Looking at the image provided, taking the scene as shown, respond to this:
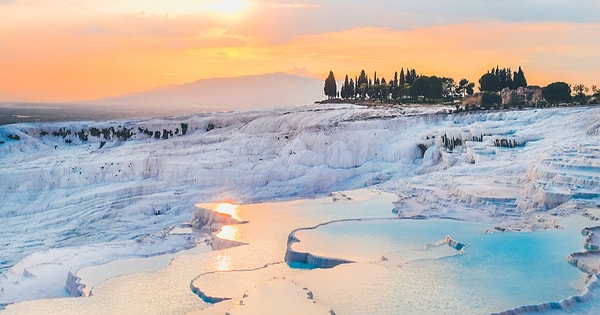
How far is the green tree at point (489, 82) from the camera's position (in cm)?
4747

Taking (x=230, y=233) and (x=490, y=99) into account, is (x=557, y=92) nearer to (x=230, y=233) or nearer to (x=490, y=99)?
(x=490, y=99)

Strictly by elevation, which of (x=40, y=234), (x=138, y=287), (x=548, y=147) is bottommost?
(x=40, y=234)

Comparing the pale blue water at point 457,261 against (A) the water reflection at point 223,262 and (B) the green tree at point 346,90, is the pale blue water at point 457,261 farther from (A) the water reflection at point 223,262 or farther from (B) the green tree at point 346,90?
(B) the green tree at point 346,90

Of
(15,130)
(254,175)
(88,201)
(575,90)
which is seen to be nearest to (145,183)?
(88,201)

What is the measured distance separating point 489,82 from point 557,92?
888 cm

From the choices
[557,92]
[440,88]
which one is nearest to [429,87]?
[440,88]

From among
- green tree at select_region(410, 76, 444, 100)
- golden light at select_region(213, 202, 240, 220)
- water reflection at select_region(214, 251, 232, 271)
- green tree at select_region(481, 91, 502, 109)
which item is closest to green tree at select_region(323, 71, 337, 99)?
green tree at select_region(410, 76, 444, 100)

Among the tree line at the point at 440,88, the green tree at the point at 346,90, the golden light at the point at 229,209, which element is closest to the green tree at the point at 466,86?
the tree line at the point at 440,88

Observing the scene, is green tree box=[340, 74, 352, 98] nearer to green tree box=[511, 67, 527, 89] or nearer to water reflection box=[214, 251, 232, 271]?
green tree box=[511, 67, 527, 89]

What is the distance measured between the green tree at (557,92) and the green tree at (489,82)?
8045mm

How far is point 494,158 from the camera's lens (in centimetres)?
2439

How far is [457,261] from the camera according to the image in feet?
44.7

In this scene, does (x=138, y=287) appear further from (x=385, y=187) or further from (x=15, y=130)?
(x=15, y=130)

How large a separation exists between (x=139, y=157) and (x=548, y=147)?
2125 centimetres
